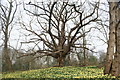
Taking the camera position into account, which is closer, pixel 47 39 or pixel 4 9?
pixel 4 9

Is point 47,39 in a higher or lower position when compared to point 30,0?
lower

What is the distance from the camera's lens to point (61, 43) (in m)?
6.48

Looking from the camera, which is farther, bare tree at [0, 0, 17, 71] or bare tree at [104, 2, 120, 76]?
bare tree at [104, 2, 120, 76]

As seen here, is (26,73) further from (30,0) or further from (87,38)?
(30,0)

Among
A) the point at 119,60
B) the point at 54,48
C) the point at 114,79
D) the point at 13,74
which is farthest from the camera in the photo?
the point at 54,48

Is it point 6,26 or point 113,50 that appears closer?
point 6,26

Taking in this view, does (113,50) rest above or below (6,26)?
below

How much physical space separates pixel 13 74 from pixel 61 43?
13.4 ft

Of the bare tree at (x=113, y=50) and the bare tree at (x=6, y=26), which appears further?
the bare tree at (x=113, y=50)

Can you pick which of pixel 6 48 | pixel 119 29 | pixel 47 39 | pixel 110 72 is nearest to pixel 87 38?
pixel 119 29

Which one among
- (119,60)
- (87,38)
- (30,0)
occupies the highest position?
(30,0)

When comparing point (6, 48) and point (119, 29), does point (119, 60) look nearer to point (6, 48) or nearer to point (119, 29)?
point (119, 29)

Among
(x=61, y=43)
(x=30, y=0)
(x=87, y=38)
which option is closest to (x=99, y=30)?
(x=87, y=38)

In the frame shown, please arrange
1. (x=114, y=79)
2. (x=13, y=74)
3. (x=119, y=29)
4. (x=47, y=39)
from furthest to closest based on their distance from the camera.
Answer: (x=47, y=39) < (x=119, y=29) < (x=13, y=74) < (x=114, y=79)
